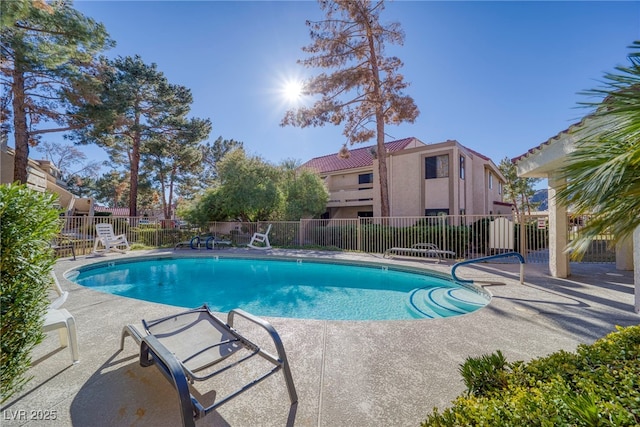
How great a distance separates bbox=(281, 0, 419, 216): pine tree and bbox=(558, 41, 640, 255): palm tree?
42.4 feet

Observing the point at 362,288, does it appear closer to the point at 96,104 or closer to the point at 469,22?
the point at 469,22

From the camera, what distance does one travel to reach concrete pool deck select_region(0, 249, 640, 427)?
203cm

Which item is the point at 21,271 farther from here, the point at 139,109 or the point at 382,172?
the point at 139,109

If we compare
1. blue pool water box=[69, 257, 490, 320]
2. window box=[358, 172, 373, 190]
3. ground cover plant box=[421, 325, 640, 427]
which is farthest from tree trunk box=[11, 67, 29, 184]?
window box=[358, 172, 373, 190]

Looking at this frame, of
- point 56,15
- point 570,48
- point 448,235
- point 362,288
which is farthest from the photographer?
point 448,235

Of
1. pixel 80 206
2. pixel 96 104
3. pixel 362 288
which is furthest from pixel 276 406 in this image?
pixel 80 206

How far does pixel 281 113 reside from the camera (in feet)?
53.6

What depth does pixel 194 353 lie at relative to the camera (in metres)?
2.31

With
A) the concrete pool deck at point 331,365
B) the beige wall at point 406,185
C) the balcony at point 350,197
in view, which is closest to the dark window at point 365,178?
the balcony at point 350,197

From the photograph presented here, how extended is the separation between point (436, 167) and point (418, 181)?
4.78 ft

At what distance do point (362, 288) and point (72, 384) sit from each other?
6827 mm

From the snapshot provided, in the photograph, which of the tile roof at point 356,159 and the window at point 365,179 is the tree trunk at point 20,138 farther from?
the window at point 365,179

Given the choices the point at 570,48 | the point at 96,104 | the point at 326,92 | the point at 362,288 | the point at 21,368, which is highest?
the point at 326,92

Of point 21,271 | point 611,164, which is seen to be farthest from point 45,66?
point 611,164
